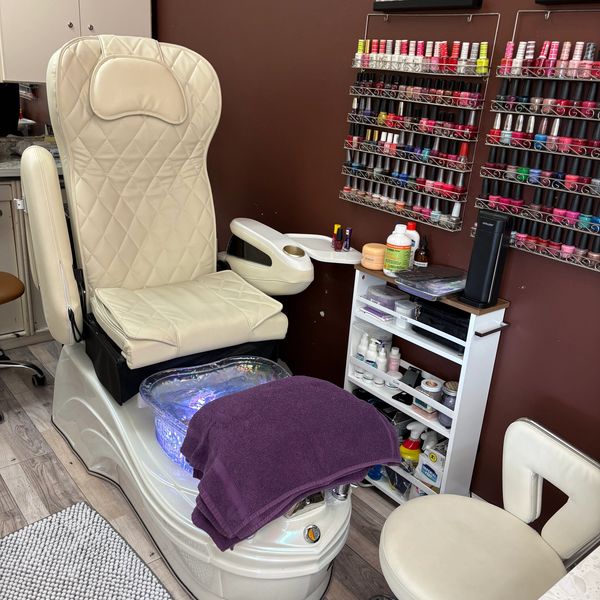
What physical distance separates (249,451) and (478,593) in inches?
22.2

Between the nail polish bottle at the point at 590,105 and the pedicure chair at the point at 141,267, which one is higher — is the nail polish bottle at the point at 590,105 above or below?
above

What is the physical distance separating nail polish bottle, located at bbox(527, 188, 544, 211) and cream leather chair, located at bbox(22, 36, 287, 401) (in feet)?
2.93

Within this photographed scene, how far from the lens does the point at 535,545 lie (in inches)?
55.1

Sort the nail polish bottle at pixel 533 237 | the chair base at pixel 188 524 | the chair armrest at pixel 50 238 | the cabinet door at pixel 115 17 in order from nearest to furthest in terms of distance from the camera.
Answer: the chair base at pixel 188 524
the nail polish bottle at pixel 533 237
the chair armrest at pixel 50 238
the cabinet door at pixel 115 17

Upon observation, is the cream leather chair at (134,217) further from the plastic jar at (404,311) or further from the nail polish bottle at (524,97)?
the nail polish bottle at (524,97)

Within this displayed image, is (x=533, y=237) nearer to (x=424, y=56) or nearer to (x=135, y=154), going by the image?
(x=424, y=56)

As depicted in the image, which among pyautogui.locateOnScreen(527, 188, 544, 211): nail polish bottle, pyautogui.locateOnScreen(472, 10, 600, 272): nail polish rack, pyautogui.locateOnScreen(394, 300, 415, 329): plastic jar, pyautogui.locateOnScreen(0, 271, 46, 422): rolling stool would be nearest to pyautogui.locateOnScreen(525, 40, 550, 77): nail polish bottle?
pyautogui.locateOnScreen(472, 10, 600, 272): nail polish rack

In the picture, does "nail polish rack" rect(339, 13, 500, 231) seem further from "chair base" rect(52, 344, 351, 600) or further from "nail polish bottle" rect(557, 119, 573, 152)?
"chair base" rect(52, 344, 351, 600)

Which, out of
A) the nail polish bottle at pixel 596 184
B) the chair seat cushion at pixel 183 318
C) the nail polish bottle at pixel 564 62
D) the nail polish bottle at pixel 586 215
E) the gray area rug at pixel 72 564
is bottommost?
the gray area rug at pixel 72 564

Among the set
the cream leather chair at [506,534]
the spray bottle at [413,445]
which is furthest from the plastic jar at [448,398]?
the cream leather chair at [506,534]

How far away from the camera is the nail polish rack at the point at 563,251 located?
1.61 meters

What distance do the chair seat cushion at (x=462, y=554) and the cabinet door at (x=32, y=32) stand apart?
254cm

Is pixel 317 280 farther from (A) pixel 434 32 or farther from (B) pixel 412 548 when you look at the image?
(B) pixel 412 548

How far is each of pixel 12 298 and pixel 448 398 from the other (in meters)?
1.73
